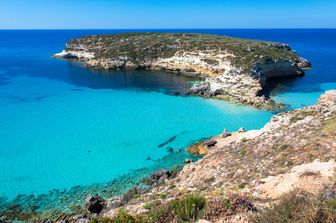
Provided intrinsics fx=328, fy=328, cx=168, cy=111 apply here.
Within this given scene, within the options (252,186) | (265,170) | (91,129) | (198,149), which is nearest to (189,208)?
(252,186)

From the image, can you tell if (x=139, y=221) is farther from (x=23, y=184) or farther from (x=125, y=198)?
(x=23, y=184)

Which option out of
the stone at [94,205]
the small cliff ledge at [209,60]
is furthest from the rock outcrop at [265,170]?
the small cliff ledge at [209,60]

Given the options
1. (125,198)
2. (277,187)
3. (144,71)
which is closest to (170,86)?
(144,71)

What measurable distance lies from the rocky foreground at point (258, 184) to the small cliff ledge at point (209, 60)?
20469mm

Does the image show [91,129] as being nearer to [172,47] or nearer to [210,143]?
[210,143]

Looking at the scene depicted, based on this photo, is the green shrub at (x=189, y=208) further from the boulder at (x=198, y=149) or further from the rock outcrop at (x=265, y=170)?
the boulder at (x=198, y=149)

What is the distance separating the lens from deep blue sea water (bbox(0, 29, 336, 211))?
24.5 meters

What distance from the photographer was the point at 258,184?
1434 centimetres

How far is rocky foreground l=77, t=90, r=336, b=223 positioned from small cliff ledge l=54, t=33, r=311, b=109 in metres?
20.5

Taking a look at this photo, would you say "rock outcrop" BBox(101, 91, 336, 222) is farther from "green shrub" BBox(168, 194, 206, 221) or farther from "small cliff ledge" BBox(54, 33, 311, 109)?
"small cliff ledge" BBox(54, 33, 311, 109)

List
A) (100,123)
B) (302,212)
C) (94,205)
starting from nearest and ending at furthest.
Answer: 1. (302,212)
2. (94,205)
3. (100,123)

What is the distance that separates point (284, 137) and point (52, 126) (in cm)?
2394

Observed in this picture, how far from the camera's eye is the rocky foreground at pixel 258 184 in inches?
380

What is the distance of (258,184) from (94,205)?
9.36m
